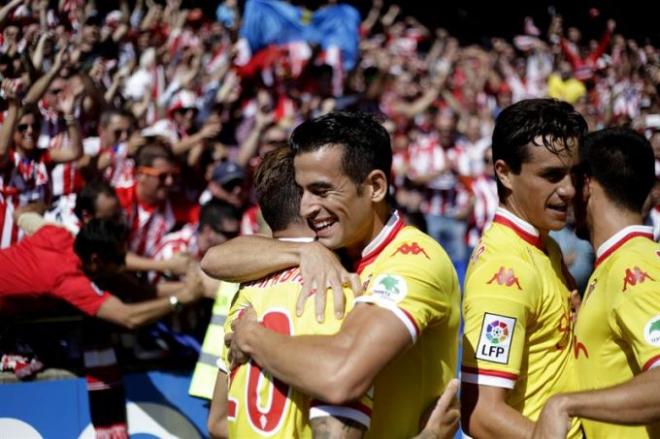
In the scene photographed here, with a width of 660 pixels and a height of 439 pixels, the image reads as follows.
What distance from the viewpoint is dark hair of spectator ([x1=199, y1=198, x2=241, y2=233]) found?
7.36 m

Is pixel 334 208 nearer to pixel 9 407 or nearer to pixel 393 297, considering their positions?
pixel 393 297

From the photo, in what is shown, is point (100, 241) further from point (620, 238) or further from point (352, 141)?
→ point (620, 238)

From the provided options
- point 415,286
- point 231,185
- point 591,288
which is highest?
point 415,286

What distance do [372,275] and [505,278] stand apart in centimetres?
73

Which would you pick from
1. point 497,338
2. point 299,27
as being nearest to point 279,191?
point 497,338

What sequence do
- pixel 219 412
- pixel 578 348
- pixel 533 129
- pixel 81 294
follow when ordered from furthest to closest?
pixel 81 294 → pixel 533 129 → pixel 578 348 → pixel 219 412

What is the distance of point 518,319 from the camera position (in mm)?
3682

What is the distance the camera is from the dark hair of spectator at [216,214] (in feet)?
24.2

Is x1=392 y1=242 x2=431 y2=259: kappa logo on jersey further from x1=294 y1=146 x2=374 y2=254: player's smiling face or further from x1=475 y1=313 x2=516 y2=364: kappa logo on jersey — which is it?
x1=475 y1=313 x2=516 y2=364: kappa logo on jersey

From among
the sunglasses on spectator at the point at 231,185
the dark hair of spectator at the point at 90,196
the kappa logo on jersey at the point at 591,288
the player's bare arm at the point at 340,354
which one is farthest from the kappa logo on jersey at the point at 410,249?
the sunglasses on spectator at the point at 231,185

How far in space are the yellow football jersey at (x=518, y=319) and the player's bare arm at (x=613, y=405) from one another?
0.33 m

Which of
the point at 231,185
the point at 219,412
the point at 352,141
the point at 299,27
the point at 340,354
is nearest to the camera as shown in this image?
the point at 340,354

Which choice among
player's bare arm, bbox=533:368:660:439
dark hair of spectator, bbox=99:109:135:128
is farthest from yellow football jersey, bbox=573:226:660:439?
dark hair of spectator, bbox=99:109:135:128

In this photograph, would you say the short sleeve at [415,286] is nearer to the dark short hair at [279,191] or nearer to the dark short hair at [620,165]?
the dark short hair at [279,191]
